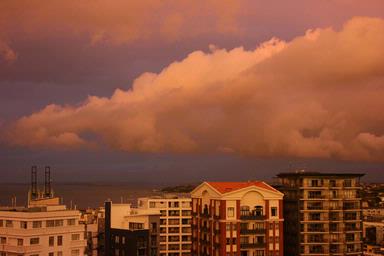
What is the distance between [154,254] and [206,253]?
8.40m

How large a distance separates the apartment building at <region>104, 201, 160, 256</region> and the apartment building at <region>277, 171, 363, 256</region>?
71.0 ft

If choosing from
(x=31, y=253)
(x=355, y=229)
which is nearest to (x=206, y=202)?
(x=355, y=229)

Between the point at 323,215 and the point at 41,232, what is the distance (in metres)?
44.4

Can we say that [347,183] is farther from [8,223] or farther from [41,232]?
[8,223]

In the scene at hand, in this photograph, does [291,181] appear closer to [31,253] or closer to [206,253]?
[206,253]

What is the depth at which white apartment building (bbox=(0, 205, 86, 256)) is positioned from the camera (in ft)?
224

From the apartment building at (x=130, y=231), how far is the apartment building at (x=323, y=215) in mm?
21645

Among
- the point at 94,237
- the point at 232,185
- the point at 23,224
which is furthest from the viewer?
the point at 94,237

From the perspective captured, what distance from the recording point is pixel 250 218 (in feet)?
286

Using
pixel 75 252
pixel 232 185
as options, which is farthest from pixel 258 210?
pixel 75 252

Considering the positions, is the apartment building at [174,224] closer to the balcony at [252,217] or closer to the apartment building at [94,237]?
the apartment building at [94,237]

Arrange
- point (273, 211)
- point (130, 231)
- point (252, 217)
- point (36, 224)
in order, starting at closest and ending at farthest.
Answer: point (36, 224) < point (130, 231) < point (252, 217) < point (273, 211)

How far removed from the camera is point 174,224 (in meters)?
105

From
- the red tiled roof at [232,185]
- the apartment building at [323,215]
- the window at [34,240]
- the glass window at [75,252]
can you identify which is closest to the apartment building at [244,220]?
the red tiled roof at [232,185]
